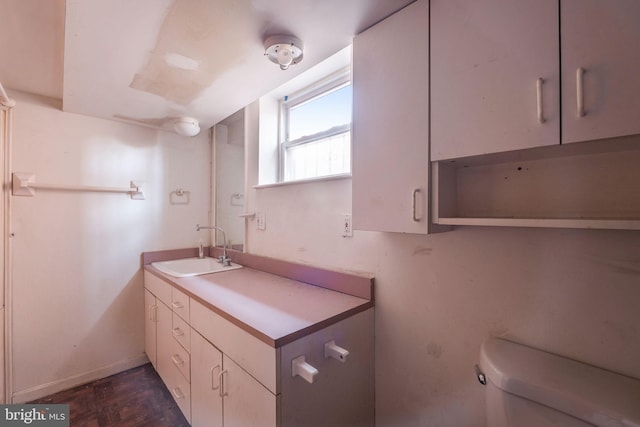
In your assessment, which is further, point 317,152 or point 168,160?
point 168,160

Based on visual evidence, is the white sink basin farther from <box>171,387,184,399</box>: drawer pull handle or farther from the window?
the window

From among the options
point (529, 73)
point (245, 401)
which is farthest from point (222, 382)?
point (529, 73)

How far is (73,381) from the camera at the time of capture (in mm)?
1950

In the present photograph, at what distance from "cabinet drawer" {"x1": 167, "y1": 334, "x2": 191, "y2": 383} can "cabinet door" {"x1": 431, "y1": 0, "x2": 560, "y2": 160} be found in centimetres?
167

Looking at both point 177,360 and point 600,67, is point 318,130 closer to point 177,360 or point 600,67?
point 600,67

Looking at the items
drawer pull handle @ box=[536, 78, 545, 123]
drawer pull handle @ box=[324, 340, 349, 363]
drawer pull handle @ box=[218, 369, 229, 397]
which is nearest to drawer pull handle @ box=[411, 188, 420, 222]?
drawer pull handle @ box=[536, 78, 545, 123]

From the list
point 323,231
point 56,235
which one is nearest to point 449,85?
point 323,231

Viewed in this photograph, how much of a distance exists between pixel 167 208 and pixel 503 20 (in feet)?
8.48

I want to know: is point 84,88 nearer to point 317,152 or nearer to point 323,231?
point 317,152

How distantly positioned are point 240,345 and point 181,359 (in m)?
0.79

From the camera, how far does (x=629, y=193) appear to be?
2.40 feet

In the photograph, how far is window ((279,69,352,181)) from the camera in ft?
5.38

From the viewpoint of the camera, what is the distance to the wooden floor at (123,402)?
1.64m

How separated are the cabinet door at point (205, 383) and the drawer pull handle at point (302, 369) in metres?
0.44
